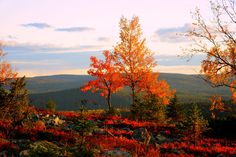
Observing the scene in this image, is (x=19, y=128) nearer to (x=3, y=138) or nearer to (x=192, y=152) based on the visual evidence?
(x=3, y=138)

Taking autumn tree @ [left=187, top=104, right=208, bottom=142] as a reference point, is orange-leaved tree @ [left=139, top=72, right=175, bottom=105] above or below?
above

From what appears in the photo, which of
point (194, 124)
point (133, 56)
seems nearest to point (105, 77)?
point (133, 56)

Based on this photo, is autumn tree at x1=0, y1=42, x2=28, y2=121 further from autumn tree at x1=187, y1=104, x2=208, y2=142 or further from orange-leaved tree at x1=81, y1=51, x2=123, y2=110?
orange-leaved tree at x1=81, y1=51, x2=123, y2=110

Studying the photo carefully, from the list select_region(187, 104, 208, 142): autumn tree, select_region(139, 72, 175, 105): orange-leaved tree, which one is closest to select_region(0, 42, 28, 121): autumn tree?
select_region(187, 104, 208, 142): autumn tree

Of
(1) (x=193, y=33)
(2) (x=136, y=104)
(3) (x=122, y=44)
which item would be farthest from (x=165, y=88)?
(1) (x=193, y=33)

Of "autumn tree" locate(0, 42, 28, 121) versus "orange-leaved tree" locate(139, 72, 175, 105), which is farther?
"orange-leaved tree" locate(139, 72, 175, 105)

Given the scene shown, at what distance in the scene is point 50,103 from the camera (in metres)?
53.1

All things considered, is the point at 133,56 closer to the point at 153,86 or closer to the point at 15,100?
the point at 153,86

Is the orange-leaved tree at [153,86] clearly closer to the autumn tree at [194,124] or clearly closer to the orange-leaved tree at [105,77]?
the orange-leaved tree at [105,77]

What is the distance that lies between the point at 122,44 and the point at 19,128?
23578 millimetres

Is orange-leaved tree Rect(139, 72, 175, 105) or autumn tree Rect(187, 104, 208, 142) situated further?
orange-leaved tree Rect(139, 72, 175, 105)

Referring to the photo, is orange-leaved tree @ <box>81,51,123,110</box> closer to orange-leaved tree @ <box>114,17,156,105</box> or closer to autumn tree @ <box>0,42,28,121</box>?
orange-leaved tree @ <box>114,17,156,105</box>

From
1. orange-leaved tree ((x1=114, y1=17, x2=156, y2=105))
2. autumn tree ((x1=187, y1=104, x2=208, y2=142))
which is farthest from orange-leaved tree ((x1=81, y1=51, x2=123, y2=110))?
autumn tree ((x1=187, y1=104, x2=208, y2=142))

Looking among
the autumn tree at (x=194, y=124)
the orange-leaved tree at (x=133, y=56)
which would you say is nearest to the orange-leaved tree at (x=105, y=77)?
the orange-leaved tree at (x=133, y=56)
